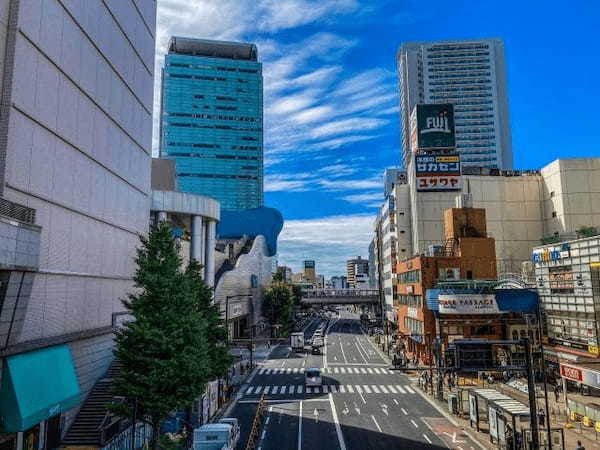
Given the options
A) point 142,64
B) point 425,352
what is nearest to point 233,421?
point 142,64

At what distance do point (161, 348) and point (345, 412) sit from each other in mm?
18386

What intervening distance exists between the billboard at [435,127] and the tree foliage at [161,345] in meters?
59.4

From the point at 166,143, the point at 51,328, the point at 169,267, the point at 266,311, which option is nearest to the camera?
the point at 51,328

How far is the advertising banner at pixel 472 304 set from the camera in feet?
170

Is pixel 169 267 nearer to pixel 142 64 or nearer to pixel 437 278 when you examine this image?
pixel 142 64

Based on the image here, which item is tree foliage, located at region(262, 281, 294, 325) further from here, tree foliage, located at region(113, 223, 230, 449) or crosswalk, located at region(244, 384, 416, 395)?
tree foliage, located at region(113, 223, 230, 449)

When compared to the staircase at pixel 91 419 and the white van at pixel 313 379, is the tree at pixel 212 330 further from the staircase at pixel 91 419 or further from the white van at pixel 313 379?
the white van at pixel 313 379

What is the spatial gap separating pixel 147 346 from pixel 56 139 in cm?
1164

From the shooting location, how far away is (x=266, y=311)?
103250 millimetres

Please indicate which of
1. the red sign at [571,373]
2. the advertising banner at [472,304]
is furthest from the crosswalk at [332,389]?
the red sign at [571,373]

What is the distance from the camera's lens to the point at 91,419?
26500 millimetres

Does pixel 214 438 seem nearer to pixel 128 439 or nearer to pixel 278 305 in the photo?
pixel 128 439

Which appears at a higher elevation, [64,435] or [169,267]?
[169,267]

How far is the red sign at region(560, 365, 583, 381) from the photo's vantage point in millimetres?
35125
